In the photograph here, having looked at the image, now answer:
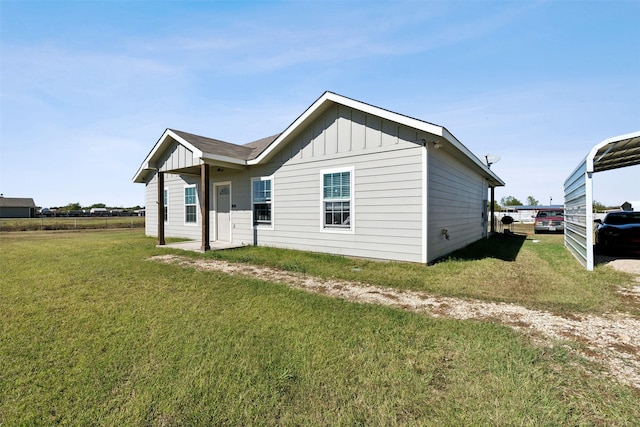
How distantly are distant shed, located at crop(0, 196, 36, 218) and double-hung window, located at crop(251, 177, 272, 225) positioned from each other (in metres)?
73.1

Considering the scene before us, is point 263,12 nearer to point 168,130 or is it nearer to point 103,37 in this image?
point 103,37

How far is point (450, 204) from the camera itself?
29.6 ft

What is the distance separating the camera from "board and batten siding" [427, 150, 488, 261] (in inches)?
290

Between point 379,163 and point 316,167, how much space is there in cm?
210

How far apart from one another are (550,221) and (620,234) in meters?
11.9

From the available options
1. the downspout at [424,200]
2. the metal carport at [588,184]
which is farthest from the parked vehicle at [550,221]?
the downspout at [424,200]

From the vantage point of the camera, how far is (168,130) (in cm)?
1027

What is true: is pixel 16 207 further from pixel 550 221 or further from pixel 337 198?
pixel 550 221

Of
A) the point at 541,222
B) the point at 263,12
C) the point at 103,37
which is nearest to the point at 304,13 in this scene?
the point at 263,12

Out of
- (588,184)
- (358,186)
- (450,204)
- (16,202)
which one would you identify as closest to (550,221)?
(450,204)

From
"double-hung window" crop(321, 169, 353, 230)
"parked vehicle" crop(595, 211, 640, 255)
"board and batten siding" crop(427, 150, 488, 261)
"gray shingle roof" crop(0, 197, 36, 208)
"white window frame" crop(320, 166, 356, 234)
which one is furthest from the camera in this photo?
"gray shingle roof" crop(0, 197, 36, 208)

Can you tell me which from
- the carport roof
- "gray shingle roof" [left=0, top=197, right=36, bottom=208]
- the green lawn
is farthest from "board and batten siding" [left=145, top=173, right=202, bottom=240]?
"gray shingle roof" [left=0, top=197, right=36, bottom=208]

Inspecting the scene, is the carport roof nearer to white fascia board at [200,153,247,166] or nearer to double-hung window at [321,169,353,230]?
double-hung window at [321,169,353,230]

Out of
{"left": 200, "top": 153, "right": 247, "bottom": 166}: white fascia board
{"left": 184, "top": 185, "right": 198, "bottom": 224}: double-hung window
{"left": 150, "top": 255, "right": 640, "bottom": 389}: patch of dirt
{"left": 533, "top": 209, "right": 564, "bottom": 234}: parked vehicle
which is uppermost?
{"left": 200, "top": 153, "right": 247, "bottom": 166}: white fascia board
